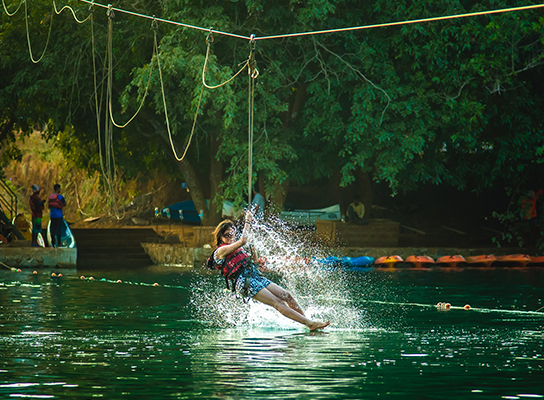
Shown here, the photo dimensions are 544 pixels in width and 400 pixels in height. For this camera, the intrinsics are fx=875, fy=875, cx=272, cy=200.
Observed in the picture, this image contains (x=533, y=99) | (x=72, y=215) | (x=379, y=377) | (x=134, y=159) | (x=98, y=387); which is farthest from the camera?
(x=72, y=215)

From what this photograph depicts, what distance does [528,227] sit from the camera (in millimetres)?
25469

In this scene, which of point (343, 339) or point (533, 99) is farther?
point (533, 99)

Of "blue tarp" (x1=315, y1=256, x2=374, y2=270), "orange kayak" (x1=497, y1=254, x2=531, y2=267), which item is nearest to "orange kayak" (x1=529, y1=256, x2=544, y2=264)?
"orange kayak" (x1=497, y1=254, x2=531, y2=267)

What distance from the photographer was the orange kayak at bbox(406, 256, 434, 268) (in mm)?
23219

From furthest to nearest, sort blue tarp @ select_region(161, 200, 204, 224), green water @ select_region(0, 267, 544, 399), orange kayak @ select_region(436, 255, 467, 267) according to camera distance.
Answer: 1. blue tarp @ select_region(161, 200, 204, 224)
2. orange kayak @ select_region(436, 255, 467, 267)
3. green water @ select_region(0, 267, 544, 399)

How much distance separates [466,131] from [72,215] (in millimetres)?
28464

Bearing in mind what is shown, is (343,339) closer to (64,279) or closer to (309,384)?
(309,384)

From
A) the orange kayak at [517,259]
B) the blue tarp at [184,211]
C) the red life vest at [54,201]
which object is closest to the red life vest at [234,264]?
the orange kayak at [517,259]

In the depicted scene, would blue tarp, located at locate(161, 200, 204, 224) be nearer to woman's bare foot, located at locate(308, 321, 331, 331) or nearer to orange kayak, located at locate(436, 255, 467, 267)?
orange kayak, located at locate(436, 255, 467, 267)

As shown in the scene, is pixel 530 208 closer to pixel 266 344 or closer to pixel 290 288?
pixel 290 288

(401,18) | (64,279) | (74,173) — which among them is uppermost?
(401,18)

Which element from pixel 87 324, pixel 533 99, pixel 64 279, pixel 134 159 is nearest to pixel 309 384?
pixel 87 324

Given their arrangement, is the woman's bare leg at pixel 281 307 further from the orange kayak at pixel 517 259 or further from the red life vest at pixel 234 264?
the orange kayak at pixel 517 259

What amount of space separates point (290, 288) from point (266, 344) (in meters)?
7.45
